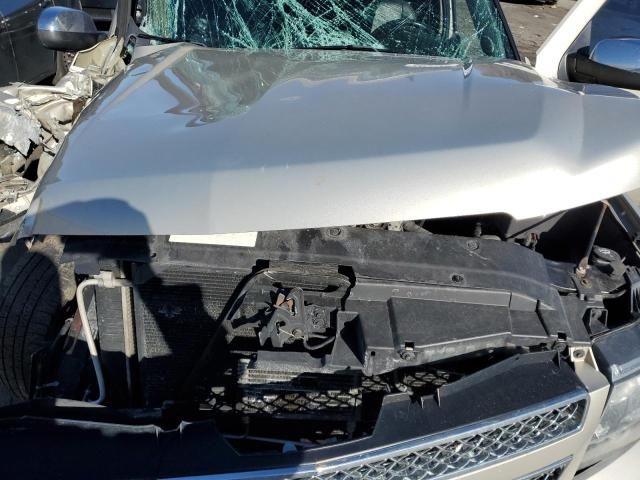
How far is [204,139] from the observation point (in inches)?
64.0

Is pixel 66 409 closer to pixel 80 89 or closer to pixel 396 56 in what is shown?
pixel 396 56

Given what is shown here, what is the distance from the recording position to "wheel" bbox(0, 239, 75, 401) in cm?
230

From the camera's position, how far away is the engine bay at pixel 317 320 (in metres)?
1.59

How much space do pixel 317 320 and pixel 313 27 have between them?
1384mm

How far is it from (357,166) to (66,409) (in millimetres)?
943

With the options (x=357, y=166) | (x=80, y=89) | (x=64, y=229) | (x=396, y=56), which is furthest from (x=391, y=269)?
(x=80, y=89)

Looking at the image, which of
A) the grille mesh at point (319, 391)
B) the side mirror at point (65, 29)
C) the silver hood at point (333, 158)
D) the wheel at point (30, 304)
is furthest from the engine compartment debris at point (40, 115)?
the grille mesh at point (319, 391)

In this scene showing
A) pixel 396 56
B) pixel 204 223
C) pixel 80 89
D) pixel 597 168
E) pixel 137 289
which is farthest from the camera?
pixel 80 89

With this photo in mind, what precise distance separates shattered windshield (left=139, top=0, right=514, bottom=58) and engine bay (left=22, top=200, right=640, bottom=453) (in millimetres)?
1007

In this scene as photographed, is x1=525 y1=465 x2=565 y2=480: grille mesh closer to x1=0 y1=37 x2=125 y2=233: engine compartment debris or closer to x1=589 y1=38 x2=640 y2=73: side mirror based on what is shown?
x1=589 y1=38 x2=640 y2=73: side mirror

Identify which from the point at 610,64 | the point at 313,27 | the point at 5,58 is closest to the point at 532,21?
the point at 5,58

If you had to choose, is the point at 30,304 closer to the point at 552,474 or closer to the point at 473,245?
the point at 473,245

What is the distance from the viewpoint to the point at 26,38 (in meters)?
4.72

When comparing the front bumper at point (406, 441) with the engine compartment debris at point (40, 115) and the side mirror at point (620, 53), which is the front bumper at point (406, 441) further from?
the engine compartment debris at point (40, 115)
